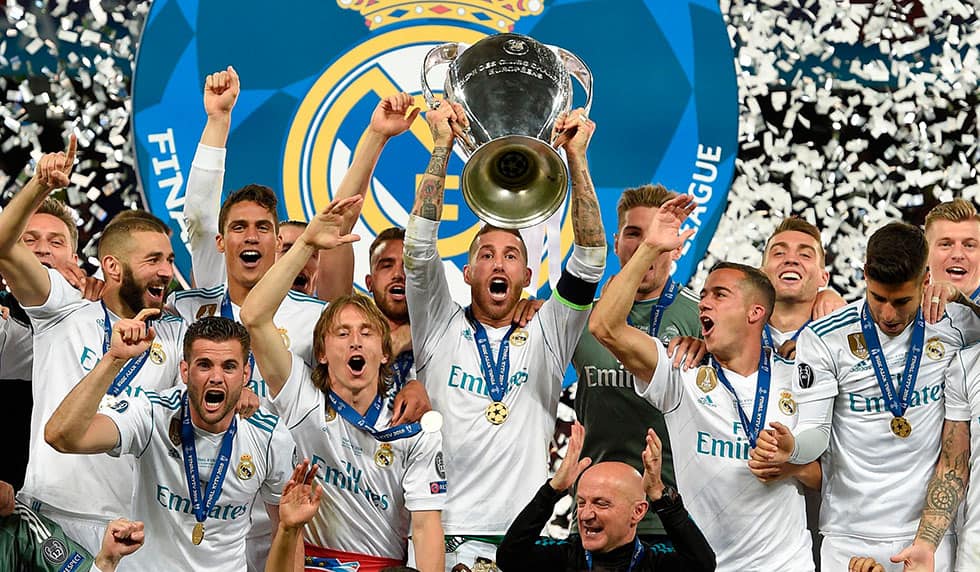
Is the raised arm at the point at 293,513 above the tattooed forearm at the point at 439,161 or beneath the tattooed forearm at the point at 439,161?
beneath

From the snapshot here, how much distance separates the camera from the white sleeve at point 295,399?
16.0 ft

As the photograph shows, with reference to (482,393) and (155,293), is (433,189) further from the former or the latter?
(155,293)

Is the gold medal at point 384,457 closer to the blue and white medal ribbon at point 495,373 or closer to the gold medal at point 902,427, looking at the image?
the blue and white medal ribbon at point 495,373

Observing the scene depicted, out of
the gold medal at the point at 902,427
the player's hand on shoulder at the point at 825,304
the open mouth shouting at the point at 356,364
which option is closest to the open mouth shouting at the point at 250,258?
the open mouth shouting at the point at 356,364

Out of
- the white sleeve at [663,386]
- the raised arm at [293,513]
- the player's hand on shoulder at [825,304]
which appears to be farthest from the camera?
the player's hand on shoulder at [825,304]

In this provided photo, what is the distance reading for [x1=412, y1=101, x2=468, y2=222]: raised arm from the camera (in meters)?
4.94

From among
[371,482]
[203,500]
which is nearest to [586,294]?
[371,482]

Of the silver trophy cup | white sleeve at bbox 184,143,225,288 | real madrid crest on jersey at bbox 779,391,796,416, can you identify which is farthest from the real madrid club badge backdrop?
real madrid crest on jersey at bbox 779,391,796,416

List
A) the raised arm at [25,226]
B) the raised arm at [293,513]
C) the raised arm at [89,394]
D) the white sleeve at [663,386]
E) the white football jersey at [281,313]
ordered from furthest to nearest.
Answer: the white football jersey at [281,313] < the white sleeve at [663,386] < the raised arm at [25,226] < the raised arm at [293,513] < the raised arm at [89,394]

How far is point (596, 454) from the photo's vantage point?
16.9 feet

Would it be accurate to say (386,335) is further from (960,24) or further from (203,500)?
(960,24)

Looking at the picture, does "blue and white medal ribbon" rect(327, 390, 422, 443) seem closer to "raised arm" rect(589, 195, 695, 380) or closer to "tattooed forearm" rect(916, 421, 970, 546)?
"raised arm" rect(589, 195, 695, 380)

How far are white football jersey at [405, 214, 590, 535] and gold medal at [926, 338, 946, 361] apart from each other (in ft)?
3.79

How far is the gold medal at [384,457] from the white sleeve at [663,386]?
2.71ft
